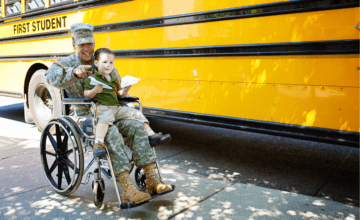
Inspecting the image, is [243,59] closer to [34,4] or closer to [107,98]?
[107,98]

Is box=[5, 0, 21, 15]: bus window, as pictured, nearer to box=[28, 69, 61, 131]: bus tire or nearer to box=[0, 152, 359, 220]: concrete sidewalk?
box=[28, 69, 61, 131]: bus tire

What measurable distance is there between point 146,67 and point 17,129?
300 centimetres

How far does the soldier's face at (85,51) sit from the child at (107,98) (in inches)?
7.6

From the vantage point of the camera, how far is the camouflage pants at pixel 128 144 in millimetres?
2555

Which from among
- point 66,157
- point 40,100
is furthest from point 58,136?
point 40,100

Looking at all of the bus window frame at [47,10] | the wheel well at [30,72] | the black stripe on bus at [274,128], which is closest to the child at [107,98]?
the black stripe on bus at [274,128]

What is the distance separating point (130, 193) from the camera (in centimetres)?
249

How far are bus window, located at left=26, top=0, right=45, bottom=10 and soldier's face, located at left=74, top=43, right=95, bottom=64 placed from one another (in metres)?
2.68

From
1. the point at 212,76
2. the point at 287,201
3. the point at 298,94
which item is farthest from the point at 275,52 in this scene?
the point at 287,201

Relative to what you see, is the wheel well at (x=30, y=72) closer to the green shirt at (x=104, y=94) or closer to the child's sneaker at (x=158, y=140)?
the green shirt at (x=104, y=94)

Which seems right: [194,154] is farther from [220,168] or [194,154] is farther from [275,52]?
[275,52]

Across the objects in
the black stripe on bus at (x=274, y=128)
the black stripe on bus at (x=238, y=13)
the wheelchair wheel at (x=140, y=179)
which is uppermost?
the black stripe on bus at (x=238, y=13)

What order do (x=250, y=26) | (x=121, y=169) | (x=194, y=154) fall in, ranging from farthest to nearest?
(x=194, y=154) → (x=250, y=26) → (x=121, y=169)

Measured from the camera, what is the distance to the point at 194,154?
4332 millimetres
